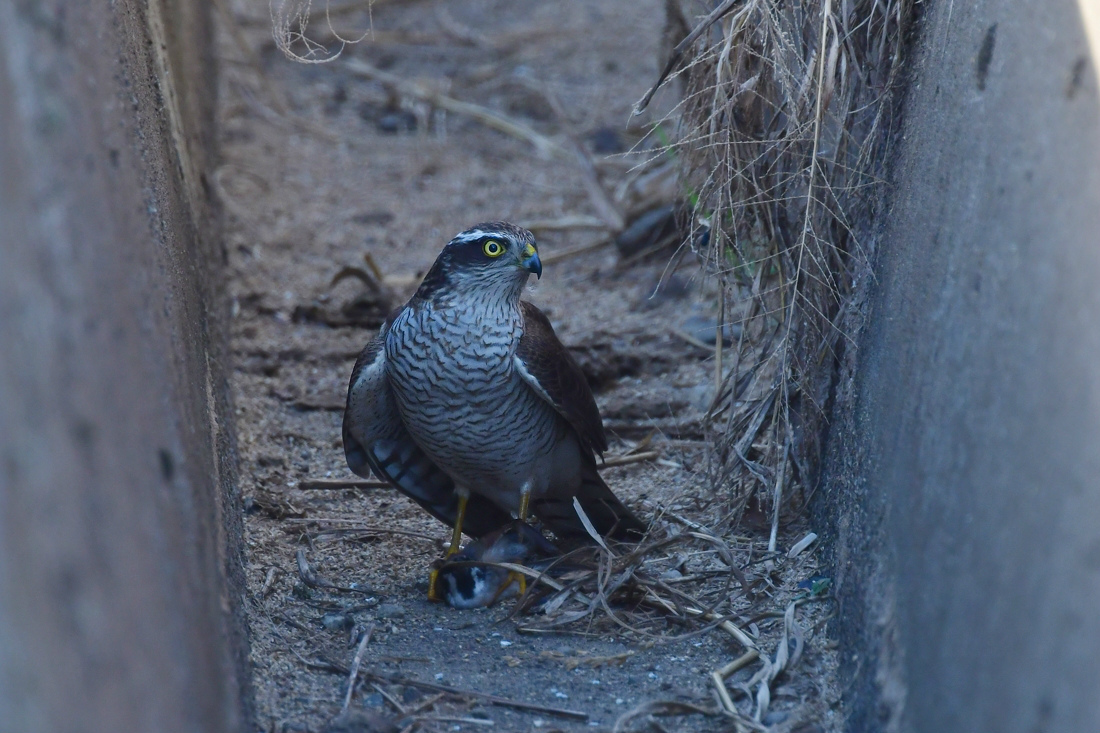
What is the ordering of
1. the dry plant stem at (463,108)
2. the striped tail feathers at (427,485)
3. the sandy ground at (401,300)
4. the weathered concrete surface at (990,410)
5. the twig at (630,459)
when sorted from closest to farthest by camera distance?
the weathered concrete surface at (990,410)
the sandy ground at (401,300)
the striped tail feathers at (427,485)
the twig at (630,459)
the dry plant stem at (463,108)

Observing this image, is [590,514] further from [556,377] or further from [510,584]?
[556,377]

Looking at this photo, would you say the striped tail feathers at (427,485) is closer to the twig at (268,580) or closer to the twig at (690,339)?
the twig at (268,580)

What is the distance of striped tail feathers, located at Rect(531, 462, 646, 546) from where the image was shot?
4.59 m

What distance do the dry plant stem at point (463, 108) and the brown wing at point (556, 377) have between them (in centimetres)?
496

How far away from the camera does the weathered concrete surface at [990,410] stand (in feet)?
6.02

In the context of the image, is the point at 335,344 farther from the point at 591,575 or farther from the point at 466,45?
the point at 466,45

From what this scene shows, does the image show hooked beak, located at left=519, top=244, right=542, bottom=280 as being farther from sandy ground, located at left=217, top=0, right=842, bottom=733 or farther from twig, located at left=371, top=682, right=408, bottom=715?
twig, located at left=371, top=682, right=408, bottom=715

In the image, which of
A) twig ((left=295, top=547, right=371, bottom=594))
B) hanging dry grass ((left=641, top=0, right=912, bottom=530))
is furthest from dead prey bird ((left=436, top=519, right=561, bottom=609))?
hanging dry grass ((left=641, top=0, right=912, bottom=530))

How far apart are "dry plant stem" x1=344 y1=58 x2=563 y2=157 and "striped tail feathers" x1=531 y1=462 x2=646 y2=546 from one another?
4.88 meters

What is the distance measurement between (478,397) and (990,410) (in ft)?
7.06

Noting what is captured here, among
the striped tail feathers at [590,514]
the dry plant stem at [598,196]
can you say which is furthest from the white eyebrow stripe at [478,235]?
the dry plant stem at [598,196]

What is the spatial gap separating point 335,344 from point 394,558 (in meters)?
2.09

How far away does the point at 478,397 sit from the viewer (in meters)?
4.04

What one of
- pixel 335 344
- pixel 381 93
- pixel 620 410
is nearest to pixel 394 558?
pixel 620 410
